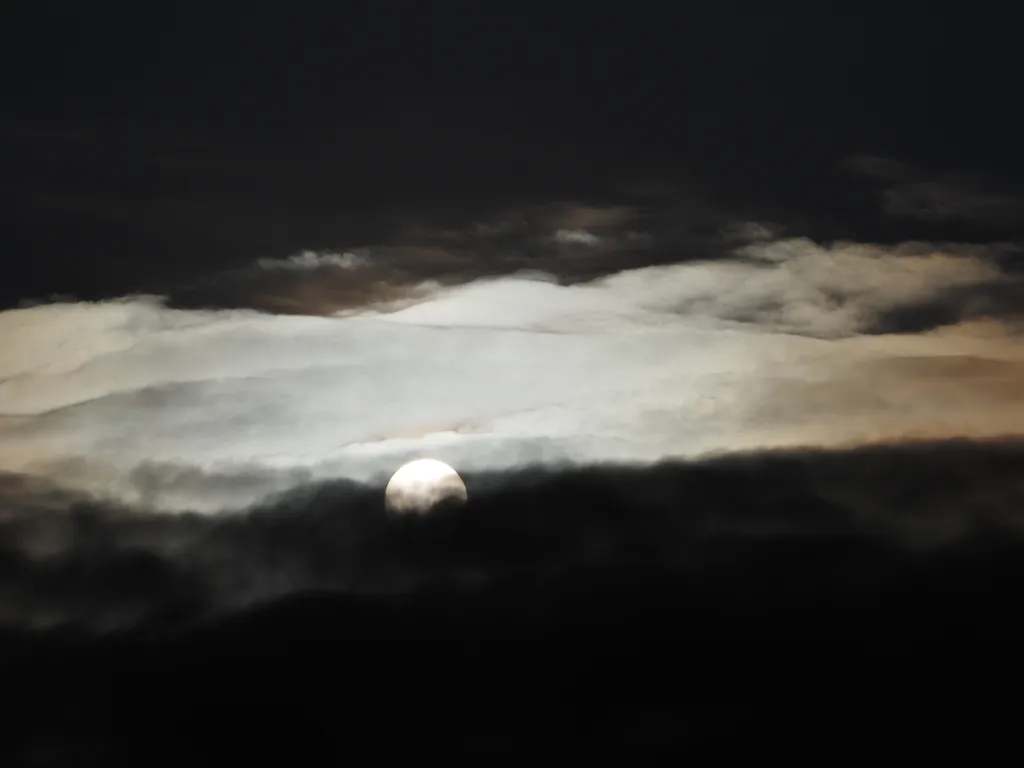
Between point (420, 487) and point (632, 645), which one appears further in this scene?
point (420, 487)

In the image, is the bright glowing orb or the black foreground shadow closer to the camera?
the black foreground shadow

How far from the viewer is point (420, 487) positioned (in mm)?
3408

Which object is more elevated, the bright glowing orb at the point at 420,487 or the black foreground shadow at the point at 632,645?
the bright glowing orb at the point at 420,487

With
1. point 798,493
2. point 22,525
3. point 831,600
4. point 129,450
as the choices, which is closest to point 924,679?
point 831,600

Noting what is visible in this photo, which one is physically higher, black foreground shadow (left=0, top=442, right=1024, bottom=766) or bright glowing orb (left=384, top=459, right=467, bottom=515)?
bright glowing orb (left=384, top=459, right=467, bottom=515)

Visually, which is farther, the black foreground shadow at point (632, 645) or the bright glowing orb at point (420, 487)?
the bright glowing orb at point (420, 487)

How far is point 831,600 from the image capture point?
3.26 metres

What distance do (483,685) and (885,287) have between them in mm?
1629

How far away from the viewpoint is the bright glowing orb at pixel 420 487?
3.40 metres

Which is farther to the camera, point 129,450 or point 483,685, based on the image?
point 129,450

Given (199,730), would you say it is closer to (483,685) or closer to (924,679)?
(483,685)

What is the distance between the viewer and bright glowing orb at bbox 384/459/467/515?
3.40 m

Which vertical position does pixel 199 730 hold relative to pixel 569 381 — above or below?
below

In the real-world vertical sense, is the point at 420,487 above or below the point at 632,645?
above
